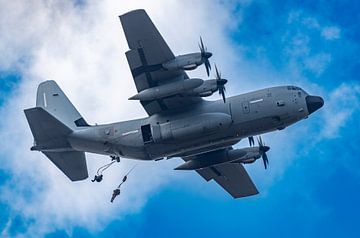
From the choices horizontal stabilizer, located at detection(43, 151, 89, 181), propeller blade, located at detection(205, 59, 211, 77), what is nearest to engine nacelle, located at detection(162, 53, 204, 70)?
propeller blade, located at detection(205, 59, 211, 77)

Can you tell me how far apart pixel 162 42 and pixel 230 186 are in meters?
13.0

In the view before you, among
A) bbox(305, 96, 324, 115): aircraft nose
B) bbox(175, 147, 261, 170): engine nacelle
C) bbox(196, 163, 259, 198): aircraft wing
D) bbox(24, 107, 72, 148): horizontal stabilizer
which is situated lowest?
bbox(196, 163, 259, 198): aircraft wing

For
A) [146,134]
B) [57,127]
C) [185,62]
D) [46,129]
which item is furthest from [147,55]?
[46,129]

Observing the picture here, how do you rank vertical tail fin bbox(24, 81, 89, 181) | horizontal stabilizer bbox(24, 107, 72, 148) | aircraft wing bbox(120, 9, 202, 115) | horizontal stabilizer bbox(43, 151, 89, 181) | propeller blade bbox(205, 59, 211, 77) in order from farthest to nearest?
1. horizontal stabilizer bbox(43, 151, 89, 181)
2. vertical tail fin bbox(24, 81, 89, 181)
3. horizontal stabilizer bbox(24, 107, 72, 148)
4. propeller blade bbox(205, 59, 211, 77)
5. aircraft wing bbox(120, 9, 202, 115)

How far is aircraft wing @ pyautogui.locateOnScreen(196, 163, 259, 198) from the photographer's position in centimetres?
4478

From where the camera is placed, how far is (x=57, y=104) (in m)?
43.7

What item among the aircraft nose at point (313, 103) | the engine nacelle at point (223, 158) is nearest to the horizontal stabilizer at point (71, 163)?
the engine nacelle at point (223, 158)

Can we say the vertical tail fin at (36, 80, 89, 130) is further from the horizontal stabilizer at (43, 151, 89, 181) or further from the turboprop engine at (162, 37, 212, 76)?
the turboprop engine at (162, 37, 212, 76)

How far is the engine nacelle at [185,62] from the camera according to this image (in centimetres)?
3584

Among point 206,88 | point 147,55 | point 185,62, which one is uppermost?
point 147,55

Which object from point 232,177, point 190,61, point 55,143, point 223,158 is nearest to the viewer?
point 190,61

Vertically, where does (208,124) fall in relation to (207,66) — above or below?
below

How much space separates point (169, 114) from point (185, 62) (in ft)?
12.4

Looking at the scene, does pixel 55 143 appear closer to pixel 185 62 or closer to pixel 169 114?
pixel 169 114
